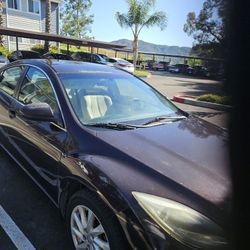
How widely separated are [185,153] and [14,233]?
1622 mm

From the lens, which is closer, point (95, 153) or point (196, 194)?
point (196, 194)

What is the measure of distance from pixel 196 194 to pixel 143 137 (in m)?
0.77

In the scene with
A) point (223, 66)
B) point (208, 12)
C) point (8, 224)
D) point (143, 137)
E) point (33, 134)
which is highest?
point (208, 12)

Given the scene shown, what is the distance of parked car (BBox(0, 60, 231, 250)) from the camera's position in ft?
5.92

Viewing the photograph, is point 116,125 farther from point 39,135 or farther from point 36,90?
point 36,90

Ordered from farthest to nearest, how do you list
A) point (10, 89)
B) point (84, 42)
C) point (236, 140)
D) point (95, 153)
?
1. point (84, 42)
2. point (10, 89)
3. point (95, 153)
4. point (236, 140)

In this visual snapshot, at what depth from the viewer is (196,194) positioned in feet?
6.17

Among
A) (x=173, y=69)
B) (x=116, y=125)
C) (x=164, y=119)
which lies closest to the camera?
(x=116, y=125)

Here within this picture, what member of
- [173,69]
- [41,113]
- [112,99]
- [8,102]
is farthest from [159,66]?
[41,113]

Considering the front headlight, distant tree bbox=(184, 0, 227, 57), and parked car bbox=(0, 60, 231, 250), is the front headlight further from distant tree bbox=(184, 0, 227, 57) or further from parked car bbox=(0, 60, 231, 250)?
distant tree bbox=(184, 0, 227, 57)

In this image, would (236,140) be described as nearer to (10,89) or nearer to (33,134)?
(33,134)

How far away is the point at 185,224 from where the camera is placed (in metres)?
1.77

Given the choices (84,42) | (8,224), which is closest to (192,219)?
(8,224)

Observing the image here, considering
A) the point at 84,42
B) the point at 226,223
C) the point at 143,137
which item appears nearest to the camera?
the point at 226,223
